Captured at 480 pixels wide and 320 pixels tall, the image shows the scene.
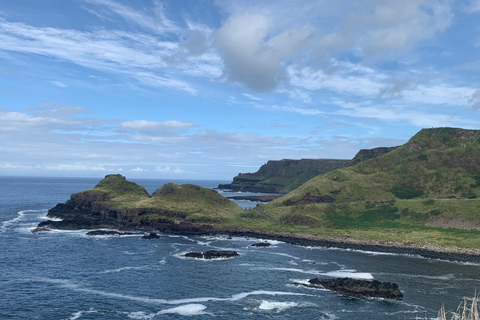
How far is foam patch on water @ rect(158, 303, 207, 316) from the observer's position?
59.8 m

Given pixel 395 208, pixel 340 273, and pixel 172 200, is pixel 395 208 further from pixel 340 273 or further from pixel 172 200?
pixel 172 200

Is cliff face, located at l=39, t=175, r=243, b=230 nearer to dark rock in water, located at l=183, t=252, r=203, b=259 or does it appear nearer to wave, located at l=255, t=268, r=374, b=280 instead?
dark rock in water, located at l=183, t=252, r=203, b=259

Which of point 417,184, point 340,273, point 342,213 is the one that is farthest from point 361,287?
point 417,184

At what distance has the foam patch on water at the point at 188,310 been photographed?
59781 mm

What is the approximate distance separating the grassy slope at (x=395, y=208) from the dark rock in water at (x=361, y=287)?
5323 centimetres

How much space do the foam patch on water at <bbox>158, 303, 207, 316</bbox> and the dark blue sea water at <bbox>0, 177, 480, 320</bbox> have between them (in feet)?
0.58

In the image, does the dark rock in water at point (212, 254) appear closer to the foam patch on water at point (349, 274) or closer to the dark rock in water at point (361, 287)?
the foam patch on water at point (349, 274)

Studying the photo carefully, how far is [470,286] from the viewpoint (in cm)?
7488

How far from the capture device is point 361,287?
7038cm

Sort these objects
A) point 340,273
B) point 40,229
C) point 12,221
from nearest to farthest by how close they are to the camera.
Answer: point 340,273 < point 40,229 < point 12,221

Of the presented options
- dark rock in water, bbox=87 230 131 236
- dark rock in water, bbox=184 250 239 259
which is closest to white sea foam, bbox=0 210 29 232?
dark rock in water, bbox=87 230 131 236

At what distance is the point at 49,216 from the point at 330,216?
128 m

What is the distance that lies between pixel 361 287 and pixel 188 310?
115 feet

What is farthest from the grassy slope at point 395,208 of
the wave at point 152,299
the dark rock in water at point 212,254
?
the wave at point 152,299
